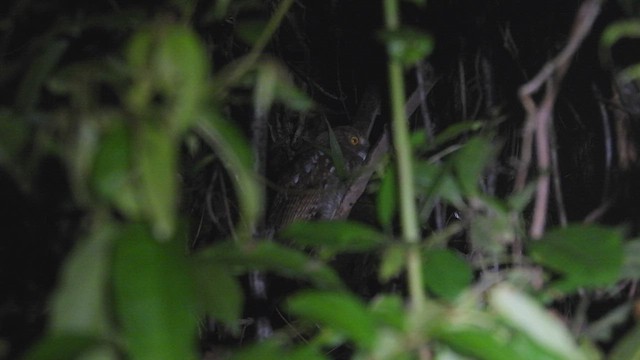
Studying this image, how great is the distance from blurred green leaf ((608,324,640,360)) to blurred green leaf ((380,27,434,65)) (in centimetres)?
25

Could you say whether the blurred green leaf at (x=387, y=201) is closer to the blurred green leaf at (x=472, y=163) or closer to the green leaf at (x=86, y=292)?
the blurred green leaf at (x=472, y=163)

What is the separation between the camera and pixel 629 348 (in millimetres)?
464

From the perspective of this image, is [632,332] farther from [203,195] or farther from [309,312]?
[203,195]

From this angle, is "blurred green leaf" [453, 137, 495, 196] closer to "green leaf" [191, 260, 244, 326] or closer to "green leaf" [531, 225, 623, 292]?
"green leaf" [531, 225, 623, 292]

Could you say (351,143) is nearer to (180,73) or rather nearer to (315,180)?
(315,180)

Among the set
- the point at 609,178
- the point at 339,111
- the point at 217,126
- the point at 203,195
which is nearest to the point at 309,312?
the point at 217,126

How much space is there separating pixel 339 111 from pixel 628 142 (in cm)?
123

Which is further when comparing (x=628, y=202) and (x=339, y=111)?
(x=339, y=111)

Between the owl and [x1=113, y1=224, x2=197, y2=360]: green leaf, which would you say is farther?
the owl

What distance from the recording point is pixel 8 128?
0.44 meters

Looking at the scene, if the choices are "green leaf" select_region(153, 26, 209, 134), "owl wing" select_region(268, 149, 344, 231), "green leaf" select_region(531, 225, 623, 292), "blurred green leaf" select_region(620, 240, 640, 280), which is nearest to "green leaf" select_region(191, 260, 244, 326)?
"green leaf" select_region(153, 26, 209, 134)

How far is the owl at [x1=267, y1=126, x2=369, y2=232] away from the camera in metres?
1.59

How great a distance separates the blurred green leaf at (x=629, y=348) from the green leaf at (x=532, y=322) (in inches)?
3.3

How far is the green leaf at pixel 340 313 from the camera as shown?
0.37 metres
